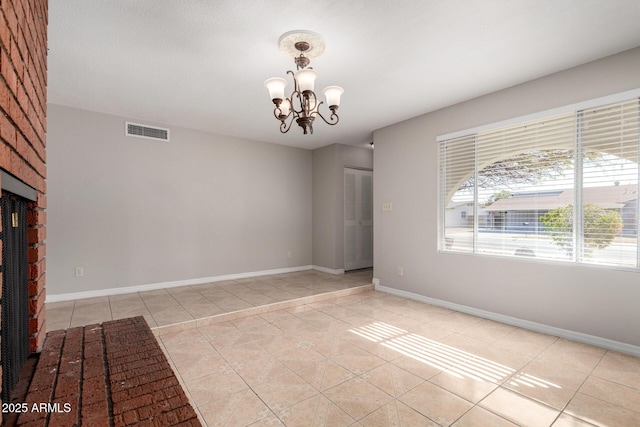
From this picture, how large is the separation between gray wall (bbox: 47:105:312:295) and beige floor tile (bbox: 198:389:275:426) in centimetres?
316

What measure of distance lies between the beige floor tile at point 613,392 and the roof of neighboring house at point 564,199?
1432 millimetres

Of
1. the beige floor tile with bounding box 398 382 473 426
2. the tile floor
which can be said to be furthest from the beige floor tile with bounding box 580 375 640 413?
the beige floor tile with bounding box 398 382 473 426

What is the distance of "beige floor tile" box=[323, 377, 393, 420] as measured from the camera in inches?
73.8

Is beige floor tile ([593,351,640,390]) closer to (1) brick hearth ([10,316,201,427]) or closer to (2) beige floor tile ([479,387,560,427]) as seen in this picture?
(2) beige floor tile ([479,387,560,427])

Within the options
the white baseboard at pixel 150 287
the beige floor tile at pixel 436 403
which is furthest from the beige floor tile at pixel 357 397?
the white baseboard at pixel 150 287

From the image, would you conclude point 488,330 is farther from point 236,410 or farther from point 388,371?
point 236,410

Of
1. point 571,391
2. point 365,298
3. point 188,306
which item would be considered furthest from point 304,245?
point 571,391

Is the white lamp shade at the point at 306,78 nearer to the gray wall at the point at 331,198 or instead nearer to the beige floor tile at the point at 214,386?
the beige floor tile at the point at 214,386

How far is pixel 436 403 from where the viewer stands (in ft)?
6.38

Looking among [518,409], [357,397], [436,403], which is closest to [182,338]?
[357,397]

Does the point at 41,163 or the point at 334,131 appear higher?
the point at 334,131

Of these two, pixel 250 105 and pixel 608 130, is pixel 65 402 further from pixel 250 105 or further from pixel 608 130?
pixel 608 130

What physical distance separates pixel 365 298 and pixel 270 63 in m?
3.17

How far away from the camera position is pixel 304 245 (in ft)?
20.4
